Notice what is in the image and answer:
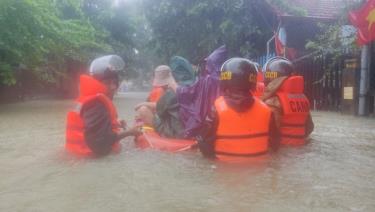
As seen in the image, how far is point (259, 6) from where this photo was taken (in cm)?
1895

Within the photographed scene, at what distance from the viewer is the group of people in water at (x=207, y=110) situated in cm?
472

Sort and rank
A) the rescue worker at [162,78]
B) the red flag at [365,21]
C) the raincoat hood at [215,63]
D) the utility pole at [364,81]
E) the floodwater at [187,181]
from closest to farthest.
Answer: the floodwater at [187,181] → the raincoat hood at [215,63] → the rescue worker at [162,78] → the red flag at [365,21] → the utility pole at [364,81]

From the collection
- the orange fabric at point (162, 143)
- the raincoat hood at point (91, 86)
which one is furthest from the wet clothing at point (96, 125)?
the orange fabric at point (162, 143)

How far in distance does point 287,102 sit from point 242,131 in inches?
61.0

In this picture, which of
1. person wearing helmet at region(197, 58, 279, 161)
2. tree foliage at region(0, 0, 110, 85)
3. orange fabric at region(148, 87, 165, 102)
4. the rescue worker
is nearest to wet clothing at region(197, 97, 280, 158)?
person wearing helmet at region(197, 58, 279, 161)

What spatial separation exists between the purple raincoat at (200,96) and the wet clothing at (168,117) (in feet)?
0.33

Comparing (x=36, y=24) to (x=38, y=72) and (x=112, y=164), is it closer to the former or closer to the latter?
(x=38, y=72)

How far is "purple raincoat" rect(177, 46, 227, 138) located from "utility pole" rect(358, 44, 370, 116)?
6543mm

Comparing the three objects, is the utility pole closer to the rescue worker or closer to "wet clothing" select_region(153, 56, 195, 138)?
the rescue worker

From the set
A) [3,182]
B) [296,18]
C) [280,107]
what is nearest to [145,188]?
[3,182]

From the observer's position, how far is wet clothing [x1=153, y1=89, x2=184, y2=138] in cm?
648

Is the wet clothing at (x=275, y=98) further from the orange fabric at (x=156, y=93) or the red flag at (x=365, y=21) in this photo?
the red flag at (x=365, y=21)

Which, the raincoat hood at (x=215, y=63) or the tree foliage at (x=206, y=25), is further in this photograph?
the tree foliage at (x=206, y=25)

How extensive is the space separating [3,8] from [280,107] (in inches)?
416
